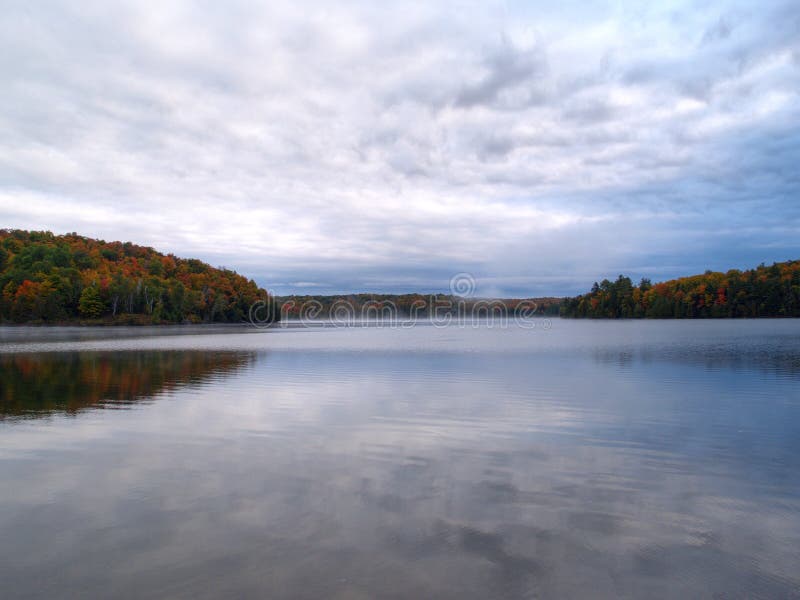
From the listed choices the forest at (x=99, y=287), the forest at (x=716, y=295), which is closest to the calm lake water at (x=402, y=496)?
the forest at (x=99, y=287)

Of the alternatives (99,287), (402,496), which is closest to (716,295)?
(99,287)

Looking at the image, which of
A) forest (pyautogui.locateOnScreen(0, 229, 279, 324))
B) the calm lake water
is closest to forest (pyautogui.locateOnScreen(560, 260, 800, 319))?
forest (pyautogui.locateOnScreen(0, 229, 279, 324))

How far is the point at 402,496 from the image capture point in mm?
7547

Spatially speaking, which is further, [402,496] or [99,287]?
[99,287]

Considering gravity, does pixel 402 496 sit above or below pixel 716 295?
below

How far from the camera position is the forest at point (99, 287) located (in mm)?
96812

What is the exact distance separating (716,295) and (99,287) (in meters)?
138

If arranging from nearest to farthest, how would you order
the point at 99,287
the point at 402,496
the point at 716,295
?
the point at 402,496 < the point at 99,287 < the point at 716,295

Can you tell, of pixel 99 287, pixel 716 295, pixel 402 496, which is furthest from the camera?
pixel 716 295

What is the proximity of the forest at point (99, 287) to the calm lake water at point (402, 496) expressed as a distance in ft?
312

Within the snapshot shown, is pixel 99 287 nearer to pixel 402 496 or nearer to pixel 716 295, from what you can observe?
pixel 402 496

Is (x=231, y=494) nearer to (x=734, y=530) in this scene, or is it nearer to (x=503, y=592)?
(x=503, y=592)

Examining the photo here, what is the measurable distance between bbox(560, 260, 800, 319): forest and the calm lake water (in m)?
128

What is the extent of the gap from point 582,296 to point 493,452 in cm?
18692
